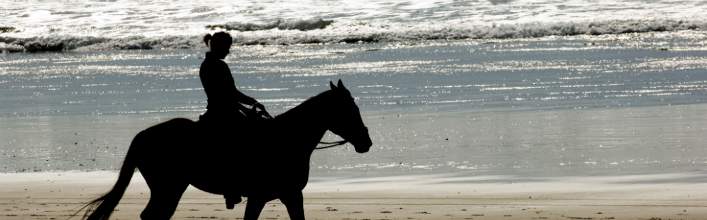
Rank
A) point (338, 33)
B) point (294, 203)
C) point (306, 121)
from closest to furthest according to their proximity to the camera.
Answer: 1. point (294, 203)
2. point (306, 121)
3. point (338, 33)

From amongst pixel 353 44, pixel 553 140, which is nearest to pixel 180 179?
pixel 553 140

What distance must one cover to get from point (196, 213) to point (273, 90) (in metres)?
18.8

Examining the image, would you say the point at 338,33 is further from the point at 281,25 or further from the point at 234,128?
the point at 234,128

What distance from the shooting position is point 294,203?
30.3 ft

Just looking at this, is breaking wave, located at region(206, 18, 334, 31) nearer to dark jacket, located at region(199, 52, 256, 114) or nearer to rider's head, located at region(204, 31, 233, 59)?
rider's head, located at region(204, 31, 233, 59)

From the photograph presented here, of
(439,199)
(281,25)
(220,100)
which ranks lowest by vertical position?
(281,25)

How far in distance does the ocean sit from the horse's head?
5339 mm

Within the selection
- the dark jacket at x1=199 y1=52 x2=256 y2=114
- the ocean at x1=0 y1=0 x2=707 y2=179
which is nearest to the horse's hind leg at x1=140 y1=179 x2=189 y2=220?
the dark jacket at x1=199 y1=52 x2=256 y2=114

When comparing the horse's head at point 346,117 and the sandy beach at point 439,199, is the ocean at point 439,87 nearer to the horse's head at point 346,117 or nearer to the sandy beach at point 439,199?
the sandy beach at point 439,199

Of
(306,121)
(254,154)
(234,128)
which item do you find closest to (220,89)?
(234,128)

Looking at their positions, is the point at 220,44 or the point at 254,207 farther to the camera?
the point at 220,44

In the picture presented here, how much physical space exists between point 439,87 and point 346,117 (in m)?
20.3

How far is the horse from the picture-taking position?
928cm

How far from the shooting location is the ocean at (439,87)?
1664cm
